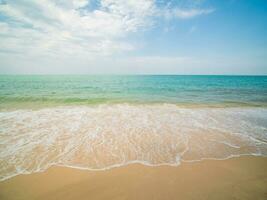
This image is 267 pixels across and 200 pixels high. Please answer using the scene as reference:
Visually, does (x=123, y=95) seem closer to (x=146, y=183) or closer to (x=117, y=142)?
(x=117, y=142)

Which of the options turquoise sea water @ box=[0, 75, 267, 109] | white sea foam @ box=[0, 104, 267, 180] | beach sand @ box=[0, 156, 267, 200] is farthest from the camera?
turquoise sea water @ box=[0, 75, 267, 109]

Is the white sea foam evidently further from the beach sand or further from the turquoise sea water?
the turquoise sea water

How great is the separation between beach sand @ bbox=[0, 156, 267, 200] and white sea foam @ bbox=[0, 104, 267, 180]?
0.33 meters

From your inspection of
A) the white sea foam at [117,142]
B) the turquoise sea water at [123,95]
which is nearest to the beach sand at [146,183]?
the white sea foam at [117,142]

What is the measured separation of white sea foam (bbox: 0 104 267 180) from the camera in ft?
14.0

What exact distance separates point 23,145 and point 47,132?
1.25 metres

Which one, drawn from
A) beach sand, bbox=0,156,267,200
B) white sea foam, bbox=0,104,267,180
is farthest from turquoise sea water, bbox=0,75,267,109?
beach sand, bbox=0,156,267,200

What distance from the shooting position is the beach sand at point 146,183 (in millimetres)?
2990

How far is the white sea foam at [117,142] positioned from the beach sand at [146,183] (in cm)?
33

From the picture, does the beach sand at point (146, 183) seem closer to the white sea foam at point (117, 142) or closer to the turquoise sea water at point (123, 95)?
the white sea foam at point (117, 142)

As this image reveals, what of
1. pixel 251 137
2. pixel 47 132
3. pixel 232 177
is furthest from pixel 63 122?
pixel 251 137

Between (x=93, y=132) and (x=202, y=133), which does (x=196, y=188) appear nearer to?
(x=202, y=133)

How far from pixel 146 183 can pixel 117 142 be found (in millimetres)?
2440

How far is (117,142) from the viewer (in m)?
5.53
